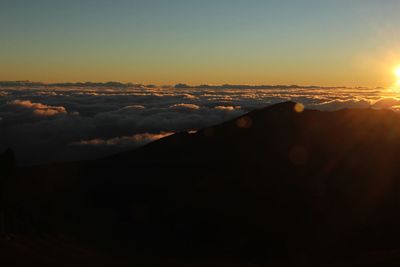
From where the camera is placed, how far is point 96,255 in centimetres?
5275

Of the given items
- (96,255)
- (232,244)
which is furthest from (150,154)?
(96,255)

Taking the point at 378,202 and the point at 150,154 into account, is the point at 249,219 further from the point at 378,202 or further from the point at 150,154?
the point at 150,154

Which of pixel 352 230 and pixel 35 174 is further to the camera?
pixel 35 174

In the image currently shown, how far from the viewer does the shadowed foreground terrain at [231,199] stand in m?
58.0

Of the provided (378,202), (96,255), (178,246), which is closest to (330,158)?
(378,202)

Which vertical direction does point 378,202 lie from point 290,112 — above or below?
below

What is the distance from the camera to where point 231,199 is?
7706 cm

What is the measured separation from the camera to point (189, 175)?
90500 mm

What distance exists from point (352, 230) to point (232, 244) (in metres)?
17.2

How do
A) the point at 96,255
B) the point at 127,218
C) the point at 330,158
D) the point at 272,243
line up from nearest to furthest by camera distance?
the point at 96,255
the point at 272,243
the point at 127,218
the point at 330,158

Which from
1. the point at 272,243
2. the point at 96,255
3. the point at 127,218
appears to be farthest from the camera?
the point at 127,218

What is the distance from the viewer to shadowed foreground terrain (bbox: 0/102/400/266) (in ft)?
190

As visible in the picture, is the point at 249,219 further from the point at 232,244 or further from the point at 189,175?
the point at 189,175

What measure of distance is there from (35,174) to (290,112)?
201ft
